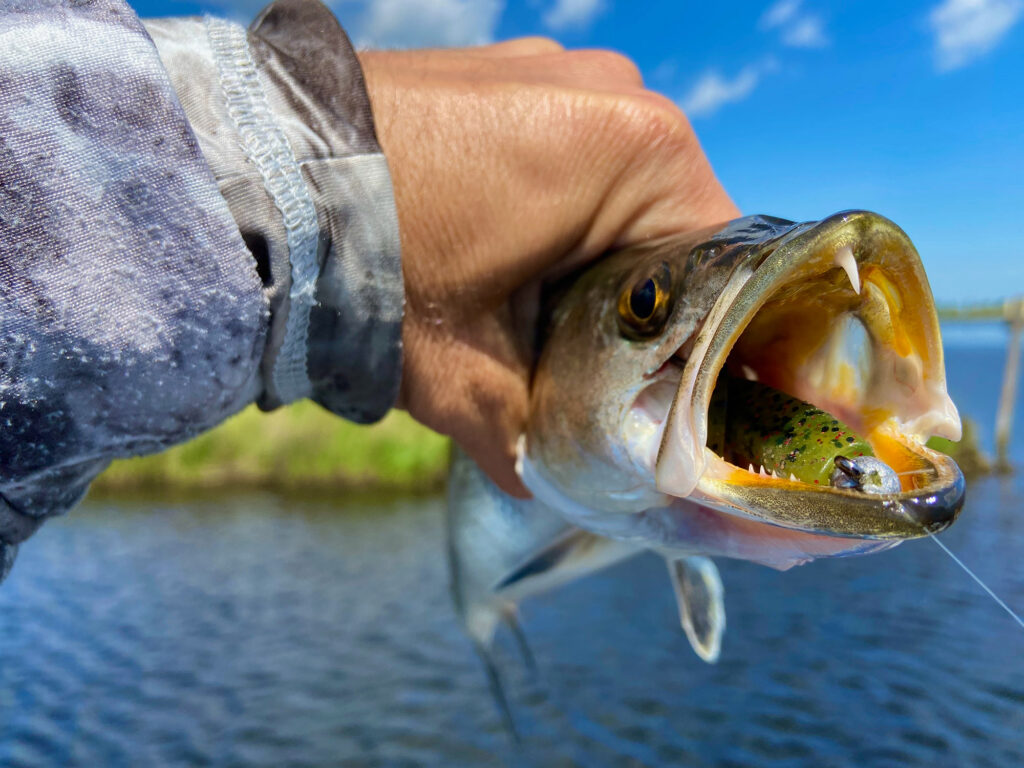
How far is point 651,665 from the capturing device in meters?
8.15

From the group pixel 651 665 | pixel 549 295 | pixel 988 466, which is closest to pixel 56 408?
pixel 549 295

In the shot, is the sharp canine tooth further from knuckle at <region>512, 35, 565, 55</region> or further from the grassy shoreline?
the grassy shoreline

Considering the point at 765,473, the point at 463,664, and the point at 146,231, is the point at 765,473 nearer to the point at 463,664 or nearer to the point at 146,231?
the point at 146,231

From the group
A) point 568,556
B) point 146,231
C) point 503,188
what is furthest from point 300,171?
point 568,556

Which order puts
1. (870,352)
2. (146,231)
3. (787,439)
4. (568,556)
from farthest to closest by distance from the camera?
(568,556), (870,352), (787,439), (146,231)

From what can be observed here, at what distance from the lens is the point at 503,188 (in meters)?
1.77

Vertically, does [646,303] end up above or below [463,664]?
above

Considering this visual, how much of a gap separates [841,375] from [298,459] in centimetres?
1545

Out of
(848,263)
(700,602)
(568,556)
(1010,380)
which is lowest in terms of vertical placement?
(700,602)

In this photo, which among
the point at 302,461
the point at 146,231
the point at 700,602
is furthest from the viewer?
the point at 302,461

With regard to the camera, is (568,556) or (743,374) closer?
(743,374)

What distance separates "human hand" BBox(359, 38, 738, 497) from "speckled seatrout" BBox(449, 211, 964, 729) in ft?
0.38

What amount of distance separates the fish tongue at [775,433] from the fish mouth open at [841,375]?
5 cm

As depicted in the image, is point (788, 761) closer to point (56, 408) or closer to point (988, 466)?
point (56, 408)
